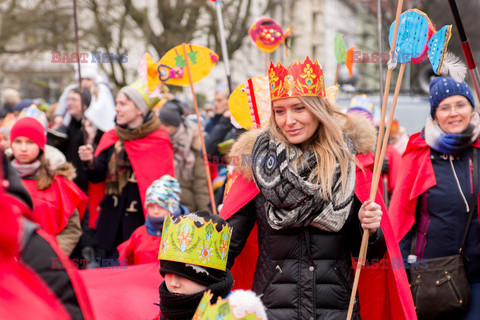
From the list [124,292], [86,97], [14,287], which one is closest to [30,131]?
[124,292]

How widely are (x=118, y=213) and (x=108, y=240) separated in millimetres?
252

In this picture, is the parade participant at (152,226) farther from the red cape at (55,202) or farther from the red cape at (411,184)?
the red cape at (411,184)

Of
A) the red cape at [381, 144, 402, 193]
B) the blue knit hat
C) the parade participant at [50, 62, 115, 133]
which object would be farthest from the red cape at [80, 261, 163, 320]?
the red cape at [381, 144, 402, 193]

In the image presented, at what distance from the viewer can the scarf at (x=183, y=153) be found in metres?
7.98

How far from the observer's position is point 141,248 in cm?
615

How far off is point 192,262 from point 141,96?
157 inches

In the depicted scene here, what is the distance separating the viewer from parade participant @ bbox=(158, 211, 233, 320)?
346 cm

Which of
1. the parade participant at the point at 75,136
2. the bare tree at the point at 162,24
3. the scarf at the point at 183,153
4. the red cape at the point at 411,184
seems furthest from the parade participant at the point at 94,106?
the bare tree at the point at 162,24

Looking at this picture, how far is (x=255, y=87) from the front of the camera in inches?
190

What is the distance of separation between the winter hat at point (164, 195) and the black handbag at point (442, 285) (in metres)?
2.08

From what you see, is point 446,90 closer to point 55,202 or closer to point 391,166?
point 391,166

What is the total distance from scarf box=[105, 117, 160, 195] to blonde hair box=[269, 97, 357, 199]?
3550mm

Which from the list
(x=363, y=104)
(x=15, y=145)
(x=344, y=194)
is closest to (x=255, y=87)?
(x=344, y=194)

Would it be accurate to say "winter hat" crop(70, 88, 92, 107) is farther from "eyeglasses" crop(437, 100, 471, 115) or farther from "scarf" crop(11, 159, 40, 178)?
"eyeglasses" crop(437, 100, 471, 115)
